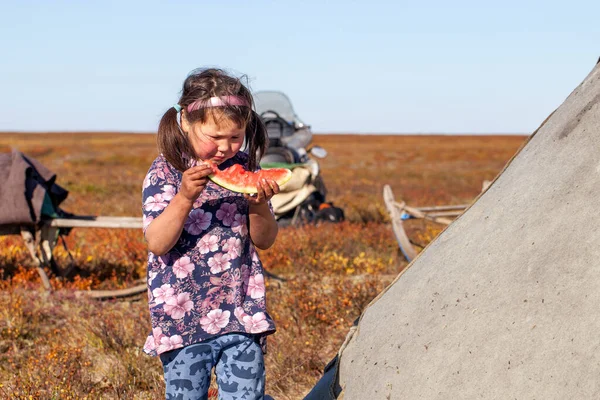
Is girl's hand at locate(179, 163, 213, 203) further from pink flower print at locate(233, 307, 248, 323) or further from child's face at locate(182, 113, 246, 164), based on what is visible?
pink flower print at locate(233, 307, 248, 323)

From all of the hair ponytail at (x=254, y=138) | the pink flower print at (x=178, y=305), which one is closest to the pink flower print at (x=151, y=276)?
the pink flower print at (x=178, y=305)

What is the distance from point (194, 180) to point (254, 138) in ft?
1.51

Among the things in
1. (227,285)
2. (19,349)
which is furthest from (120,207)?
(227,285)

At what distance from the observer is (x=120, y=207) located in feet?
52.0

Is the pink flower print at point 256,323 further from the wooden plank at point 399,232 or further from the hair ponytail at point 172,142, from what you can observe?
the wooden plank at point 399,232

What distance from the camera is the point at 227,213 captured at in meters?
2.98

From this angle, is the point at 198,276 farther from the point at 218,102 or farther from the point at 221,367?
the point at 218,102

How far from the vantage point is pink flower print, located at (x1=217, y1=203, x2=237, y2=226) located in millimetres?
2967

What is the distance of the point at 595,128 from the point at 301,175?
8365 mm

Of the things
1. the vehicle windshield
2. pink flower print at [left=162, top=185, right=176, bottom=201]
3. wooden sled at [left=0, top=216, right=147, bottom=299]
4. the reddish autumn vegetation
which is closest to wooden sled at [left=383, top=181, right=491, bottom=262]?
the reddish autumn vegetation

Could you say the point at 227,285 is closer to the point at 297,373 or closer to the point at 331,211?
the point at 297,373

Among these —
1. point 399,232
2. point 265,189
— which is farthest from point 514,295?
point 399,232

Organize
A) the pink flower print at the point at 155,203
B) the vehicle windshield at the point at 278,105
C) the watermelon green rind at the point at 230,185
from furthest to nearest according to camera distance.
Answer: the vehicle windshield at the point at 278,105 < the pink flower print at the point at 155,203 < the watermelon green rind at the point at 230,185

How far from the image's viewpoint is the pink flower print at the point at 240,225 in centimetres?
296
